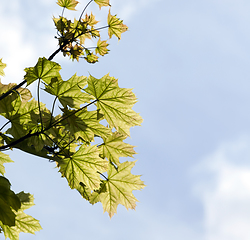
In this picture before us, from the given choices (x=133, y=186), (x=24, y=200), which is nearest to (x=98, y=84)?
(x=133, y=186)

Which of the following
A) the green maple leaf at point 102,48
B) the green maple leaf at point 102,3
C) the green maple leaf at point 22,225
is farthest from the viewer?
the green maple leaf at point 102,48

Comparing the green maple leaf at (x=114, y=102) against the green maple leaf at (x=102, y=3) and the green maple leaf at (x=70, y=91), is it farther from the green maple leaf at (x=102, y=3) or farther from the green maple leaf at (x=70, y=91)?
the green maple leaf at (x=102, y=3)

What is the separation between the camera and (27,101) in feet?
5.85

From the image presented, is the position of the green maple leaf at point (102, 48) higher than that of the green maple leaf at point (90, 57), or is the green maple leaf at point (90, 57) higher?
the green maple leaf at point (102, 48)

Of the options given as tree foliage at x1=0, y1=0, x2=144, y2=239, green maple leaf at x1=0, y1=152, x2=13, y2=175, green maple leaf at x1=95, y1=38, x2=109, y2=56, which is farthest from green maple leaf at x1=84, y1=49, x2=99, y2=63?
green maple leaf at x1=0, y1=152, x2=13, y2=175

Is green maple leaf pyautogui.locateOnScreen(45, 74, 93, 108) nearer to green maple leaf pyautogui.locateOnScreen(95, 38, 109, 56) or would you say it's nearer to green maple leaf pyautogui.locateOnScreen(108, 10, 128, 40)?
green maple leaf pyautogui.locateOnScreen(108, 10, 128, 40)

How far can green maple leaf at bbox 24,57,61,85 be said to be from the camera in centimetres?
155

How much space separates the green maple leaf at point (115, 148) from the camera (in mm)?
1922

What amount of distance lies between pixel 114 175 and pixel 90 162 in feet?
0.93

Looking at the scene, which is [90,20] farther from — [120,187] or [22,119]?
[120,187]

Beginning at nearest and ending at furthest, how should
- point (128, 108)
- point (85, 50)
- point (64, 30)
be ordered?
1. point (128, 108)
2. point (64, 30)
3. point (85, 50)

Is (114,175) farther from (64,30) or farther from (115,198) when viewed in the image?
(64,30)

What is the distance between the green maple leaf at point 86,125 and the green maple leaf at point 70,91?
0.27ft

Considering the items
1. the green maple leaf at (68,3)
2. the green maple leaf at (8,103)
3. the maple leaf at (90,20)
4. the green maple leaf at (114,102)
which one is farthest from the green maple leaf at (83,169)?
the green maple leaf at (68,3)
